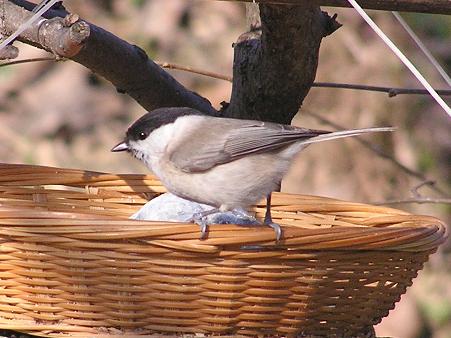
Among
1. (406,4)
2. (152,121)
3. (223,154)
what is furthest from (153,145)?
(406,4)

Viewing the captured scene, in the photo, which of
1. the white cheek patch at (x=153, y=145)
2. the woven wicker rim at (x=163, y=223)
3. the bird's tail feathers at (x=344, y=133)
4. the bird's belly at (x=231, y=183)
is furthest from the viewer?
the white cheek patch at (x=153, y=145)

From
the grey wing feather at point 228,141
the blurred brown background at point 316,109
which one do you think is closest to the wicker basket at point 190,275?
the grey wing feather at point 228,141

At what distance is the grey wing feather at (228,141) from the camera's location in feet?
6.50

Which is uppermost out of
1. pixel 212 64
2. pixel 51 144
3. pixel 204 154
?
pixel 212 64

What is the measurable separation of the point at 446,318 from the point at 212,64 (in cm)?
189

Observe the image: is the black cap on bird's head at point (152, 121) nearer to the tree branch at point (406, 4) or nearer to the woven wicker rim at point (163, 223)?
the woven wicker rim at point (163, 223)

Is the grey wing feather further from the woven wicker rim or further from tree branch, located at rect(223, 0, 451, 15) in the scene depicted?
tree branch, located at rect(223, 0, 451, 15)

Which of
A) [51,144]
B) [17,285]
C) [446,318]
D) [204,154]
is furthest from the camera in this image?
[51,144]

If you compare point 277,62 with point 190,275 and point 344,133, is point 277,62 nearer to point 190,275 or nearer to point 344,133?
point 344,133

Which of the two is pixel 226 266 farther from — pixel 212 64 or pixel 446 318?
pixel 212 64

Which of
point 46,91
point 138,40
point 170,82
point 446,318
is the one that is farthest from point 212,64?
point 170,82

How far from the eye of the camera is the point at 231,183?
197 cm

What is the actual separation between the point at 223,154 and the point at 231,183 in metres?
0.08

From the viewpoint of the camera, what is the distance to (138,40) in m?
5.25
